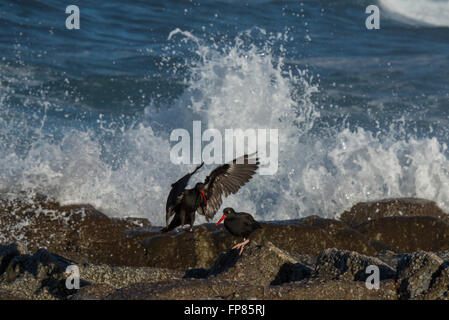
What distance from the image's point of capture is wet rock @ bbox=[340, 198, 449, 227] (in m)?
7.07

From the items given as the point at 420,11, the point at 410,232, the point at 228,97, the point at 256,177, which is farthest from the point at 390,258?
the point at 420,11

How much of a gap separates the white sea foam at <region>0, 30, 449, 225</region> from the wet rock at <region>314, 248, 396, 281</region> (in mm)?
3299

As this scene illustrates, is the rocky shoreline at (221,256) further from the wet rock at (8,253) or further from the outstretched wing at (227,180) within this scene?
the outstretched wing at (227,180)

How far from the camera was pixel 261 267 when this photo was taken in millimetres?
3984

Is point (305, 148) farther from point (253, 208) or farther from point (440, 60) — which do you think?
point (440, 60)

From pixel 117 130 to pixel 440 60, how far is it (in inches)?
311

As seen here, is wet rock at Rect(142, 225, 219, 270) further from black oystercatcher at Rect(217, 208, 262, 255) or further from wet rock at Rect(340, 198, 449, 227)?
wet rock at Rect(340, 198, 449, 227)

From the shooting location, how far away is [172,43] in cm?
1296

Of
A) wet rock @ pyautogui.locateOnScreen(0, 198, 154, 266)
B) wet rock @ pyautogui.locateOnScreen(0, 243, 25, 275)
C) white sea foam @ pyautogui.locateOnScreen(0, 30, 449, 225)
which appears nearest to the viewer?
wet rock @ pyautogui.locateOnScreen(0, 243, 25, 275)
